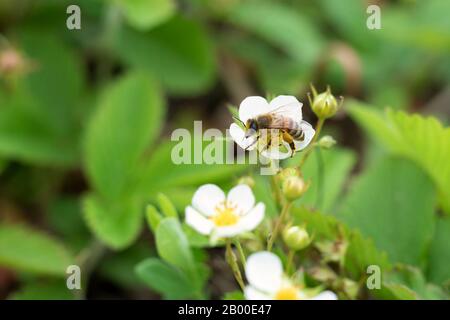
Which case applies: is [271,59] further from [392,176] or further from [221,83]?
[392,176]

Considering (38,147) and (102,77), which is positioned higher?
(102,77)

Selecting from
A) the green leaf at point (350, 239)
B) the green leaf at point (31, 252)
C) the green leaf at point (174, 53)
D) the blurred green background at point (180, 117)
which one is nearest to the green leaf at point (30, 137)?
the blurred green background at point (180, 117)

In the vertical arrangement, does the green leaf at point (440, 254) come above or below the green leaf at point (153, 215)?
below

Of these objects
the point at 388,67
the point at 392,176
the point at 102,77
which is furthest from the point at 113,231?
the point at 388,67

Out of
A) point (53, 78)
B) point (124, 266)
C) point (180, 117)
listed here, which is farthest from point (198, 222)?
point (180, 117)

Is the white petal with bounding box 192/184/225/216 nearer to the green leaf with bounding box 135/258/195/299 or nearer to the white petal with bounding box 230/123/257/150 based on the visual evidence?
the white petal with bounding box 230/123/257/150

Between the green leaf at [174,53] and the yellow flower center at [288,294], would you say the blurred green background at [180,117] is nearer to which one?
the green leaf at [174,53]
